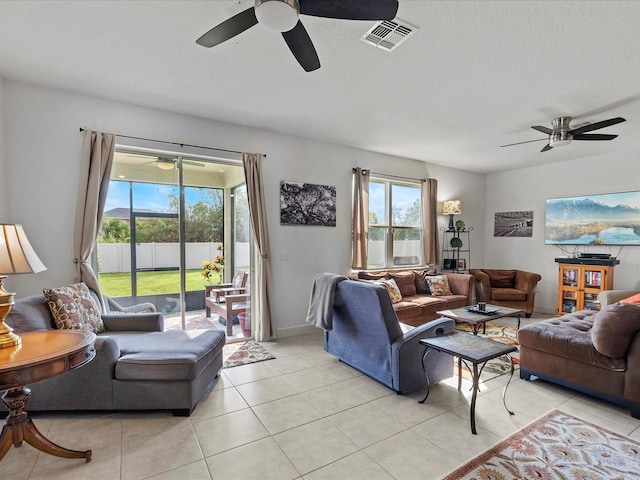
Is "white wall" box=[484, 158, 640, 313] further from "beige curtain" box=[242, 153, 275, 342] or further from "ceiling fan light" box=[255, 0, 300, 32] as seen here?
"ceiling fan light" box=[255, 0, 300, 32]

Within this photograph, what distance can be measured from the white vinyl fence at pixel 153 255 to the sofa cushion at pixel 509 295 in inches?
166

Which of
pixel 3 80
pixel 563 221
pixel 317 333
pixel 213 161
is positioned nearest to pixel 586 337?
pixel 317 333

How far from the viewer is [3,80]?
2.86m

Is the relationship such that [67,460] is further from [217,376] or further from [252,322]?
[252,322]

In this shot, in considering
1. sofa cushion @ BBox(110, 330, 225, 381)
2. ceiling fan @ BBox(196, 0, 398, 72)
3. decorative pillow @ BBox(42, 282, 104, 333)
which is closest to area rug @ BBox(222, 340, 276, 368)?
sofa cushion @ BBox(110, 330, 225, 381)

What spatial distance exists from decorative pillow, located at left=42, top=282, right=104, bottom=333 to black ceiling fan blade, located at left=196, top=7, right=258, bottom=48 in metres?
2.31

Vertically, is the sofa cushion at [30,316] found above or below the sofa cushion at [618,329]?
above

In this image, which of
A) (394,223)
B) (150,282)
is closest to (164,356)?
(150,282)

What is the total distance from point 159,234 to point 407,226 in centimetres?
411

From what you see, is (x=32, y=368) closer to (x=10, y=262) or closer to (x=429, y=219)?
(x=10, y=262)

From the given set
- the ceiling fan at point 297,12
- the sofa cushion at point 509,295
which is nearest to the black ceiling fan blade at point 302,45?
the ceiling fan at point 297,12

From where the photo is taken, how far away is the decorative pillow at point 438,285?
512 cm

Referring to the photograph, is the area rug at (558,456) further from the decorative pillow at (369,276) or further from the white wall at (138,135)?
the white wall at (138,135)

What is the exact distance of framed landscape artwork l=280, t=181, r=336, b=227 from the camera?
172 inches
